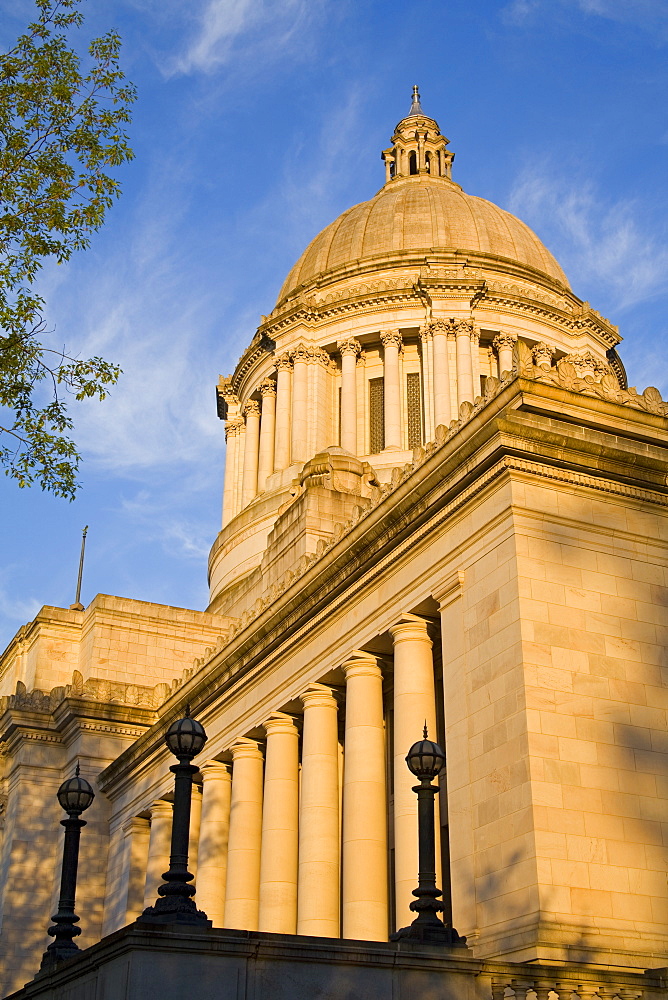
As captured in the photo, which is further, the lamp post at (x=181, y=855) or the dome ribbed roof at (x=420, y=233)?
the dome ribbed roof at (x=420, y=233)

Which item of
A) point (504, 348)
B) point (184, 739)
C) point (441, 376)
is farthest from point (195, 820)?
point (504, 348)

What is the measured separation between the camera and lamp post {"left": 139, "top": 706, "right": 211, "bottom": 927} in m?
14.5

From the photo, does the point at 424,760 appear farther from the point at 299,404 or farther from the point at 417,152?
the point at 417,152

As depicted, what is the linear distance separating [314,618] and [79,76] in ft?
42.3

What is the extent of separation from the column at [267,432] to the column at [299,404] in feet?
6.85

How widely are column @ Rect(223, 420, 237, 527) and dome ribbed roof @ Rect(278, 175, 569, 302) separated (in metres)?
7.07

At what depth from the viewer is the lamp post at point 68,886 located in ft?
61.4

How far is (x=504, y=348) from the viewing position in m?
53.0

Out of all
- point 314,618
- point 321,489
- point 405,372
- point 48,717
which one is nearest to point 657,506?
point 314,618

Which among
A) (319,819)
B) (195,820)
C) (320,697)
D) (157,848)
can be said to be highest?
(320,697)

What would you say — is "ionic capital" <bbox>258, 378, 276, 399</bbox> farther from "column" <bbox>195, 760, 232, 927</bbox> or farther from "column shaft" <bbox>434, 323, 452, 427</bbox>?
"column" <bbox>195, 760, 232, 927</bbox>

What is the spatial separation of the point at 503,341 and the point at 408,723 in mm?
31923

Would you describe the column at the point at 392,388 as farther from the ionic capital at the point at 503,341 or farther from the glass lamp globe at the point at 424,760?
the glass lamp globe at the point at 424,760

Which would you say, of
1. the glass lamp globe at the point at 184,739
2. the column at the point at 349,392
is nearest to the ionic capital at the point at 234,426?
the column at the point at 349,392
